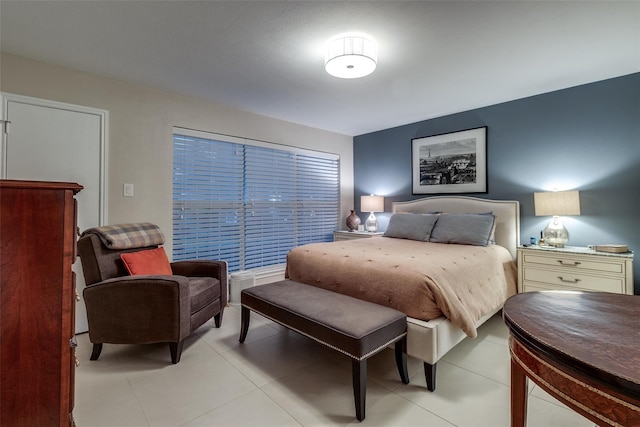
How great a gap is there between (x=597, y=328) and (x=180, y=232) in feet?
11.3

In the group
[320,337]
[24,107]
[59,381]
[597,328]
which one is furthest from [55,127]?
[597,328]

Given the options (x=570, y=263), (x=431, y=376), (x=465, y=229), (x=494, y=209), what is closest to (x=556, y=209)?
(x=570, y=263)

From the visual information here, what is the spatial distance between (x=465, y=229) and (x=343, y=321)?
2086 mm

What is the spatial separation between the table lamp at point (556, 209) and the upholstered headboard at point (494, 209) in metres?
0.32

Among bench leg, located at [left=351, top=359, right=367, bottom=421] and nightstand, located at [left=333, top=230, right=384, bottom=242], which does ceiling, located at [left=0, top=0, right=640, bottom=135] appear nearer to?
nightstand, located at [left=333, top=230, right=384, bottom=242]

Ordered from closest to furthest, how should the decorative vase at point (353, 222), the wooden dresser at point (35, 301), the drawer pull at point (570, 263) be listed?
the wooden dresser at point (35, 301)
the drawer pull at point (570, 263)
the decorative vase at point (353, 222)

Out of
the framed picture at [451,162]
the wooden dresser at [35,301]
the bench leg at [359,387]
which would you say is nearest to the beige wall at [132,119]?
the wooden dresser at [35,301]

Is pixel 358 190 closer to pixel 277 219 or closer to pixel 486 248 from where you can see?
pixel 277 219

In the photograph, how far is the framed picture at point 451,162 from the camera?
146 inches

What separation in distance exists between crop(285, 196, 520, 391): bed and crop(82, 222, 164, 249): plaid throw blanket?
127 cm

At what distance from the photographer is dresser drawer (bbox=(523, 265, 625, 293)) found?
98.2 inches

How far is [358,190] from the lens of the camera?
518cm

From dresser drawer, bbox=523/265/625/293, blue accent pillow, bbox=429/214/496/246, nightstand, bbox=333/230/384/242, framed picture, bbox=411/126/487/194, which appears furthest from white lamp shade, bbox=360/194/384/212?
dresser drawer, bbox=523/265/625/293

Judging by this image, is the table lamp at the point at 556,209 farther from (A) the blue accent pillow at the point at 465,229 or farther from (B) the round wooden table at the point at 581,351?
(B) the round wooden table at the point at 581,351
